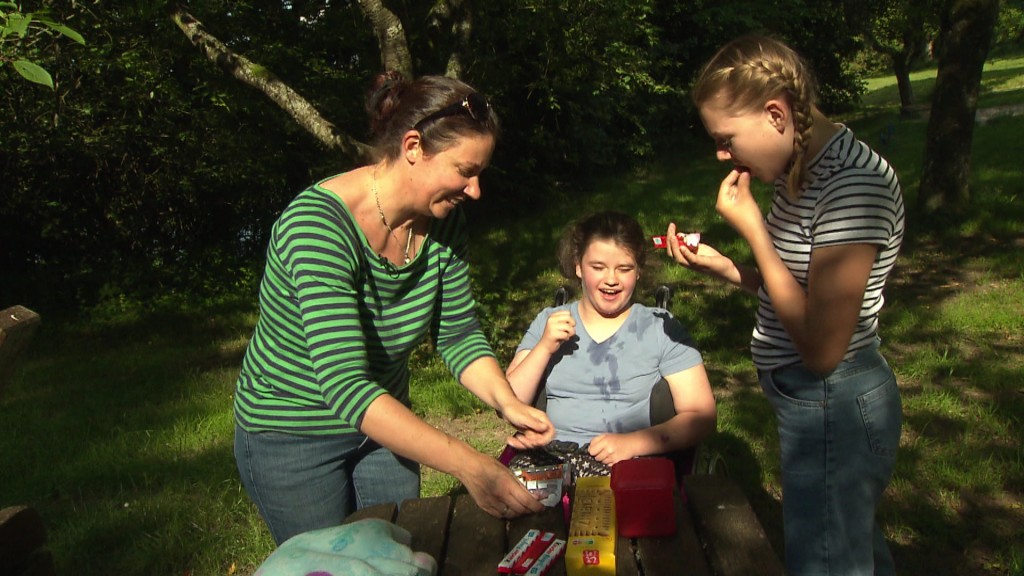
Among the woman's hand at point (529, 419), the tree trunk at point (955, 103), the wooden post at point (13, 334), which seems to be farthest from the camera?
the tree trunk at point (955, 103)

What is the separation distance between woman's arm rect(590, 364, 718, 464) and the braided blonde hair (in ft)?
4.27

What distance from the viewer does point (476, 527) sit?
88.4 inches

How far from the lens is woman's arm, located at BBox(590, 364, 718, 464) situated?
120 inches

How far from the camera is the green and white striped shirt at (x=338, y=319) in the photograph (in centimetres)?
203

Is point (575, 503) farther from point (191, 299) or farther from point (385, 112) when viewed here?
point (191, 299)

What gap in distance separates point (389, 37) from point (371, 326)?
3401 mm

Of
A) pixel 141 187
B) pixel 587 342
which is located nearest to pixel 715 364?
pixel 587 342

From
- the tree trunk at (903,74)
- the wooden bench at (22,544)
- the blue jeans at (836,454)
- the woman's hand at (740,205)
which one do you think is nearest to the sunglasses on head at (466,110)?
the woman's hand at (740,205)

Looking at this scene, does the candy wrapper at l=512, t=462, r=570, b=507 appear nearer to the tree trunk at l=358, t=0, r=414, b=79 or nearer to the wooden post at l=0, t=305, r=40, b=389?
the wooden post at l=0, t=305, r=40, b=389

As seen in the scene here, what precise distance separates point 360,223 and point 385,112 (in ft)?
1.07

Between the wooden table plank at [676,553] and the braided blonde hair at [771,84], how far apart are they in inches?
32.5

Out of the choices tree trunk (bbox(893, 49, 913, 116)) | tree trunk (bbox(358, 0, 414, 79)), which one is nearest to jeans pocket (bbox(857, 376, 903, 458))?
tree trunk (bbox(358, 0, 414, 79))

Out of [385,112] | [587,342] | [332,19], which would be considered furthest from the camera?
[332,19]

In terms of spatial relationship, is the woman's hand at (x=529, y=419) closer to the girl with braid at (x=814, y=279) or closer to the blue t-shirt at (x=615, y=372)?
the girl with braid at (x=814, y=279)
